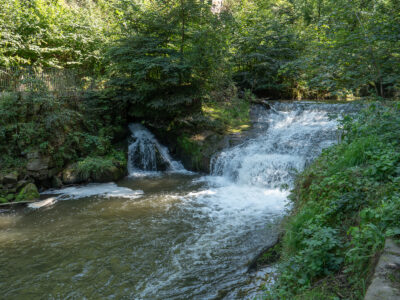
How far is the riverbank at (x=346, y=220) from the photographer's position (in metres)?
2.37

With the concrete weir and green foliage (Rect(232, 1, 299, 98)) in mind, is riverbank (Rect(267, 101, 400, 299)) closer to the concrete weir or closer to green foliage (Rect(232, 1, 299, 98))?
the concrete weir

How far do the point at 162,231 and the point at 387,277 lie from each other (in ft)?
15.4

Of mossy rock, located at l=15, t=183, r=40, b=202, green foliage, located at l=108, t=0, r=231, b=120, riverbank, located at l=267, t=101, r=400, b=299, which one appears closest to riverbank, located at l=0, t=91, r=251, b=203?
mossy rock, located at l=15, t=183, r=40, b=202

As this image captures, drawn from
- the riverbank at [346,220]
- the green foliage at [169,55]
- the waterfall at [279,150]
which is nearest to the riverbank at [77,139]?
the waterfall at [279,150]

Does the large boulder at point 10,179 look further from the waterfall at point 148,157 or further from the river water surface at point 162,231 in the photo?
the waterfall at point 148,157

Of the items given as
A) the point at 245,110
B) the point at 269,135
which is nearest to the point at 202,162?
the point at 269,135

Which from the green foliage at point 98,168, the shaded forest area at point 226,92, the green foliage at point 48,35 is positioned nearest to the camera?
the shaded forest area at point 226,92

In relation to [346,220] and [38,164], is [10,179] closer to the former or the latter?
[38,164]

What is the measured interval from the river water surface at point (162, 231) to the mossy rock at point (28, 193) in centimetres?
61

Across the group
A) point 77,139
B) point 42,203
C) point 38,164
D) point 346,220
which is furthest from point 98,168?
point 346,220

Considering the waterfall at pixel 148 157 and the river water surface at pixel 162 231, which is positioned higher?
the waterfall at pixel 148 157

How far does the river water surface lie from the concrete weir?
2.08 metres

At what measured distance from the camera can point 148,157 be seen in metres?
12.1

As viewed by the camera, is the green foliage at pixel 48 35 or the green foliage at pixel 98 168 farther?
the green foliage at pixel 48 35
